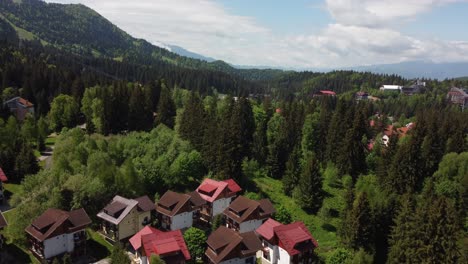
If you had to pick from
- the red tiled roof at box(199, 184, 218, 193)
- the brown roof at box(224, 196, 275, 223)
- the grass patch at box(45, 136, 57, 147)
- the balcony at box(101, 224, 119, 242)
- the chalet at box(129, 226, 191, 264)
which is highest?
the grass patch at box(45, 136, 57, 147)

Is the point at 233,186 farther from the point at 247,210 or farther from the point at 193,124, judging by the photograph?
the point at 193,124

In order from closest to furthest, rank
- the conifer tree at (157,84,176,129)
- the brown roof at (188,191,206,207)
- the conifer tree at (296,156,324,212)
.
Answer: the brown roof at (188,191,206,207) → the conifer tree at (296,156,324,212) → the conifer tree at (157,84,176,129)

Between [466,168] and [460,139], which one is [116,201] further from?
[460,139]

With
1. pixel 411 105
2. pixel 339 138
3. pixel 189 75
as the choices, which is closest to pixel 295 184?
pixel 339 138

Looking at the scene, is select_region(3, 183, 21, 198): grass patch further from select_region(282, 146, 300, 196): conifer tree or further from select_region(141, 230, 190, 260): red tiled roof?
select_region(282, 146, 300, 196): conifer tree

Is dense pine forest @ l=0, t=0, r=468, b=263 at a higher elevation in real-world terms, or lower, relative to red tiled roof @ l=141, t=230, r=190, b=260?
higher

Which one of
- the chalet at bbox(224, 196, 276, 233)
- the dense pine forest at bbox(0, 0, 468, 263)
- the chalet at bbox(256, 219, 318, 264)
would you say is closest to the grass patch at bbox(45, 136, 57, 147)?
the dense pine forest at bbox(0, 0, 468, 263)

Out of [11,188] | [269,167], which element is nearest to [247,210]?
[269,167]

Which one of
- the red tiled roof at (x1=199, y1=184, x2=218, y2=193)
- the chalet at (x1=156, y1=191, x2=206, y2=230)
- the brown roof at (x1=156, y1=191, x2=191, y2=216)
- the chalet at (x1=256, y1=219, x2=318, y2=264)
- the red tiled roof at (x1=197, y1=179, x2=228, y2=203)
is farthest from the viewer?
the red tiled roof at (x1=199, y1=184, x2=218, y2=193)
